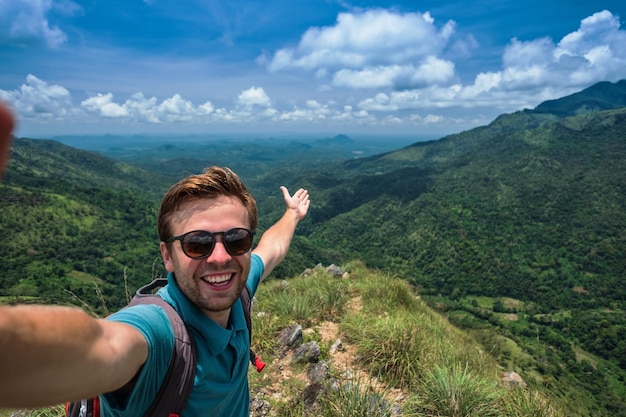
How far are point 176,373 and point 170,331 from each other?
0.22 m

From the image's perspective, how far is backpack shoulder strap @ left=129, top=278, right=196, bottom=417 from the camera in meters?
1.61

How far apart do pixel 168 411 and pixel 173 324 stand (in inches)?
16.8

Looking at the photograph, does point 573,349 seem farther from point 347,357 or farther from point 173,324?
point 173,324

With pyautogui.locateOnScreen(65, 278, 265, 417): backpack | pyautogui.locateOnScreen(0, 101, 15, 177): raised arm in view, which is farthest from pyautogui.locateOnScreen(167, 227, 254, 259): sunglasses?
pyautogui.locateOnScreen(0, 101, 15, 177): raised arm

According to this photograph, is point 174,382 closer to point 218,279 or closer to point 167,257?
point 218,279

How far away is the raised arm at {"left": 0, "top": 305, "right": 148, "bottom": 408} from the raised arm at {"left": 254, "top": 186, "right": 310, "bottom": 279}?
217 centimetres

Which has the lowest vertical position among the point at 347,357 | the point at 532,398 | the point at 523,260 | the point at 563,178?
the point at 523,260

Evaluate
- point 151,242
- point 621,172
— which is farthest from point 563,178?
point 151,242

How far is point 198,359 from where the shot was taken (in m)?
1.86

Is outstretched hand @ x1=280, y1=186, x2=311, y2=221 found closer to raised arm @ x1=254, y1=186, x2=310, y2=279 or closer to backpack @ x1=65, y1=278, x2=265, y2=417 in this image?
raised arm @ x1=254, y1=186, x2=310, y2=279

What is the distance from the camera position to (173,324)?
1.72 m

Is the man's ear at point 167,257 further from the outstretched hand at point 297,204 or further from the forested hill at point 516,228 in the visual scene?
the forested hill at point 516,228

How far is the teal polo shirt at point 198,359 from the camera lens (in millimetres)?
1509

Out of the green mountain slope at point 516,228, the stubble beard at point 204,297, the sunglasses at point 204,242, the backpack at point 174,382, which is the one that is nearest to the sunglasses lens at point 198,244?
the sunglasses at point 204,242
